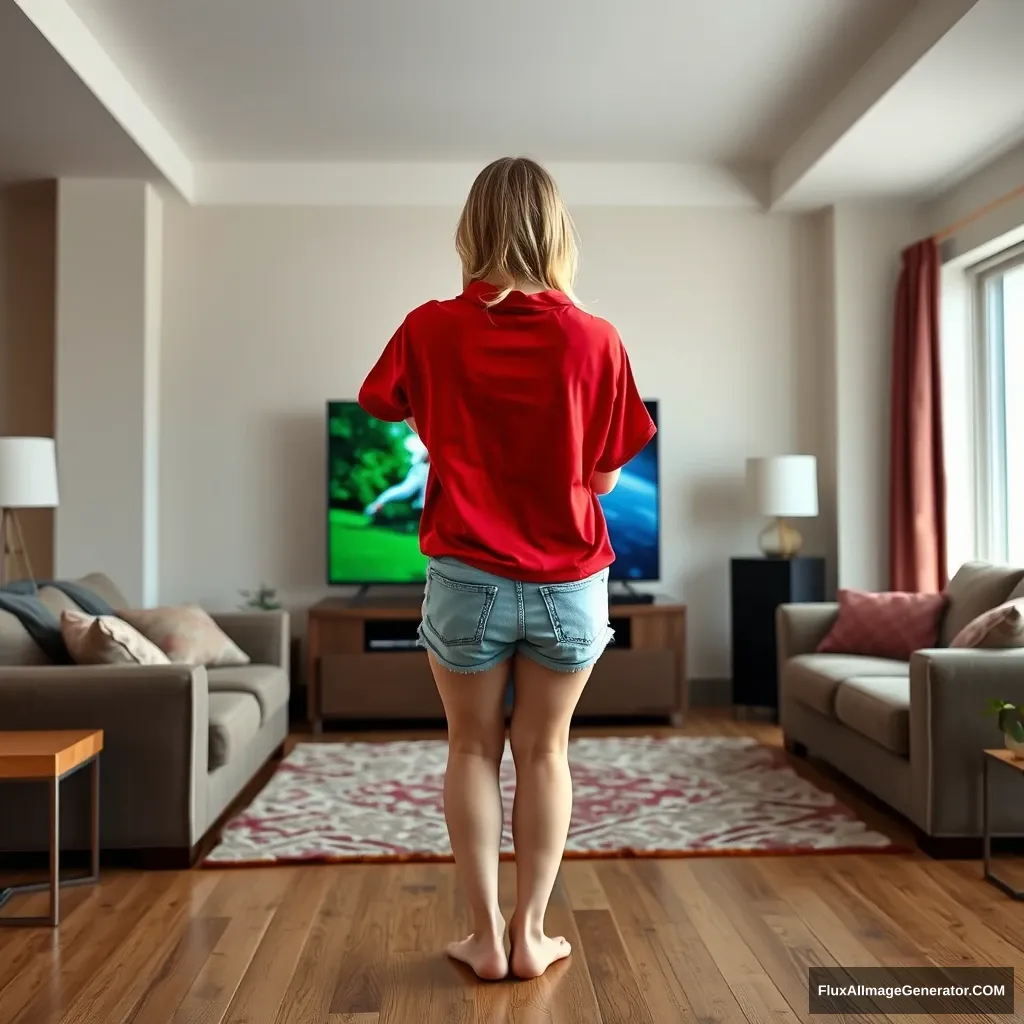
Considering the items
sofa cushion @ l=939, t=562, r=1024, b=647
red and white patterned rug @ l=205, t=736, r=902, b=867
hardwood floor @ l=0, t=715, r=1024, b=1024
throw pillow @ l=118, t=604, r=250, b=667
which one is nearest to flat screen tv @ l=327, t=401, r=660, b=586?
red and white patterned rug @ l=205, t=736, r=902, b=867

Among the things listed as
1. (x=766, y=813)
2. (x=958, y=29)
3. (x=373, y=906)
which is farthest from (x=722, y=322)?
(x=373, y=906)

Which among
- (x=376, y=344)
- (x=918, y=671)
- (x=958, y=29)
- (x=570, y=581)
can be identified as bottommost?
(x=918, y=671)

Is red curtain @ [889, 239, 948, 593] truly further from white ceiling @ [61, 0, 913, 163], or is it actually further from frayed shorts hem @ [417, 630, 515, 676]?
frayed shorts hem @ [417, 630, 515, 676]

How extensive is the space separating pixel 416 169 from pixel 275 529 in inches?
77.2

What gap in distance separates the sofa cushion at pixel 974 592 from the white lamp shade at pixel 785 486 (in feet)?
3.61

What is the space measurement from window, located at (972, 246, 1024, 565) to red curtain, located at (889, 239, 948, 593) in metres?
0.24

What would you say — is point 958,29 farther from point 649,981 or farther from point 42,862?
point 42,862

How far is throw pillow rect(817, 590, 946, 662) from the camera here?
4160mm

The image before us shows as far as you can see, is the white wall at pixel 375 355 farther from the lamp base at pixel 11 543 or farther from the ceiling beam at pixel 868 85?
the lamp base at pixel 11 543

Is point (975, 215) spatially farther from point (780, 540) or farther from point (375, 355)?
point (375, 355)

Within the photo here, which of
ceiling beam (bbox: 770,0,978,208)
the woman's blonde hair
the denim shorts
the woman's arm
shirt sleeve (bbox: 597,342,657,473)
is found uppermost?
ceiling beam (bbox: 770,0,978,208)

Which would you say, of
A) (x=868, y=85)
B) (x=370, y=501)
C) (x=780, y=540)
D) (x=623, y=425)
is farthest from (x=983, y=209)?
(x=623, y=425)

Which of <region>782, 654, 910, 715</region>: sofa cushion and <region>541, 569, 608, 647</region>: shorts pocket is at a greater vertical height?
<region>541, 569, 608, 647</region>: shorts pocket

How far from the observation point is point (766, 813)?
348 cm
